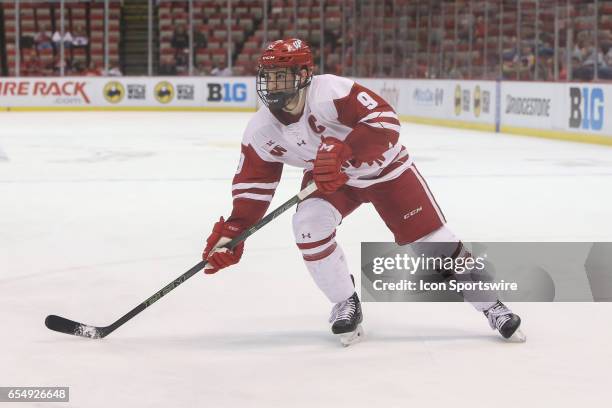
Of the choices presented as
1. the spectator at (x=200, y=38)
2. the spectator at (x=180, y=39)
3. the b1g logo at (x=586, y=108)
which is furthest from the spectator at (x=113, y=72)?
the b1g logo at (x=586, y=108)

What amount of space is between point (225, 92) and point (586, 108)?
11.6 m

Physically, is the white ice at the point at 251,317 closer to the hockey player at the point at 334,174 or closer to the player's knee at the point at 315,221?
the hockey player at the point at 334,174

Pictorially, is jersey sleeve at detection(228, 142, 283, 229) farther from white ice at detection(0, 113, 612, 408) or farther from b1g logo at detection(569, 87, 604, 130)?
b1g logo at detection(569, 87, 604, 130)

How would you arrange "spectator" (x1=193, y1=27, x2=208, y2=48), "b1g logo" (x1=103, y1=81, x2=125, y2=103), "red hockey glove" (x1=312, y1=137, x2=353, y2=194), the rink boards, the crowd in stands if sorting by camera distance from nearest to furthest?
"red hockey glove" (x1=312, y1=137, x2=353, y2=194), the rink boards, the crowd in stands, "b1g logo" (x1=103, y1=81, x2=125, y2=103), "spectator" (x1=193, y1=27, x2=208, y2=48)

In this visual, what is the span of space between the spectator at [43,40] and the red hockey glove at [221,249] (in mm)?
21851

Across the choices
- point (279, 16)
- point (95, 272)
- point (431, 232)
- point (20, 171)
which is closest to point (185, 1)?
point (279, 16)

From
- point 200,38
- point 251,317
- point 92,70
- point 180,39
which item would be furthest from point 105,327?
point 92,70

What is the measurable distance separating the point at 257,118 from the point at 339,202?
15.6 inches

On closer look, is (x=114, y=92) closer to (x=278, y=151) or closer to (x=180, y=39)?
(x=180, y=39)

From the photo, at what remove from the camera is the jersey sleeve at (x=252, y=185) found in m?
3.87

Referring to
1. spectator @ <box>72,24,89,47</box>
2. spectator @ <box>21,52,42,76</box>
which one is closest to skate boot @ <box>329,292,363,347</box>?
spectator @ <box>21,52,42,76</box>

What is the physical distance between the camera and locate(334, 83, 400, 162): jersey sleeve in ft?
12.0

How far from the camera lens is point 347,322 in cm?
381

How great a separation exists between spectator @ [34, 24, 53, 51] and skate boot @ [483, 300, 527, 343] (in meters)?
22.2
